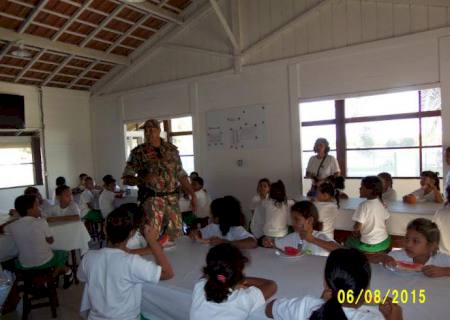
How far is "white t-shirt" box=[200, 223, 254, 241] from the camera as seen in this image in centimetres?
258

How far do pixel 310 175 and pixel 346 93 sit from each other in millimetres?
1287

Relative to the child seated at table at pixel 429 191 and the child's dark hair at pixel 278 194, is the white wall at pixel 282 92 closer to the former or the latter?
the child seated at table at pixel 429 191

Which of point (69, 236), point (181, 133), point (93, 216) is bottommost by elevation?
point (93, 216)

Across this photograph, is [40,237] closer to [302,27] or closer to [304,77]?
[304,77]

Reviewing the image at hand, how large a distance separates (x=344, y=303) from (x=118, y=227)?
3.57 ft

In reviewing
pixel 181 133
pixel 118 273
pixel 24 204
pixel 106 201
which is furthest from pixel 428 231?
pixel 181 133

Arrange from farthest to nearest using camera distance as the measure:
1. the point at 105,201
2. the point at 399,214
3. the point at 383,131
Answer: the point at 383,131, the point at 105,201, the point at 399,214

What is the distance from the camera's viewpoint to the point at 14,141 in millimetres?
7449

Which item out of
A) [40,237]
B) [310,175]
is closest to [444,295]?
[40,237]

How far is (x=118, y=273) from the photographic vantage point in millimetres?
1751

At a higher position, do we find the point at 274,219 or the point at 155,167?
the point at 155,167

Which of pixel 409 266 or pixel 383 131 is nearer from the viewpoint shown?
pixel 409 266

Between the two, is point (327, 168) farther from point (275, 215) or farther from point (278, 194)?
point (275, 215)
